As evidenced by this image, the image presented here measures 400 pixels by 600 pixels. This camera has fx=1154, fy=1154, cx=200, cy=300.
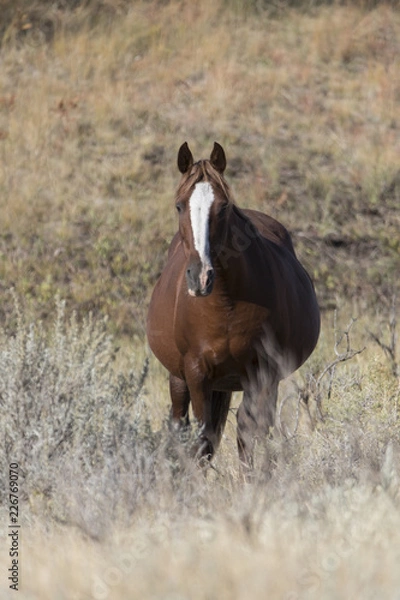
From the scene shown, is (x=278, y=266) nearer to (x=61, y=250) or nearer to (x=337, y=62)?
(x=61, y=250)

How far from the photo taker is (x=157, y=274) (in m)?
12.6

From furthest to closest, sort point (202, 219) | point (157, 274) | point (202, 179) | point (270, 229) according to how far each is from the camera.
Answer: point (157, 274) < point (270, 229) < point (202, 179) < point (202, 219)

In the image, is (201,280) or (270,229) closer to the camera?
(201,280)

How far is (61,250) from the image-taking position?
1298cm

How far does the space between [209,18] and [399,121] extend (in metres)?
3.66

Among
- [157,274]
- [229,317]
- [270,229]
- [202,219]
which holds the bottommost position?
[157,274]

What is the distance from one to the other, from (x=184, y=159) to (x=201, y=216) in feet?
1.79

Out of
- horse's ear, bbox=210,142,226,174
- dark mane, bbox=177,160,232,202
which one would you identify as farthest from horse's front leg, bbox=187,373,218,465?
horse's ear, bbox=210,142,226,174

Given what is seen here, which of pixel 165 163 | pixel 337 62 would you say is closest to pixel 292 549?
pixel 165 163

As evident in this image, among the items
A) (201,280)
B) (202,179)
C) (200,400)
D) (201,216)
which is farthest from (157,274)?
(201,280)

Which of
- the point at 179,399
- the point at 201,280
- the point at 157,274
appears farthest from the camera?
the point at 157,274

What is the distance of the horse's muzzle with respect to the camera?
5.82 meters

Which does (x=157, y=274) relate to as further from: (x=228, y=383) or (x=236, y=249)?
(x=236, y=249)

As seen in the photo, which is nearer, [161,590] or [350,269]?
[161,590]
